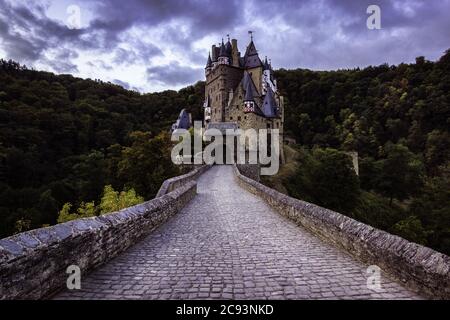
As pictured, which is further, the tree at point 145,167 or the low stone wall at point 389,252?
the tree at point 145,167

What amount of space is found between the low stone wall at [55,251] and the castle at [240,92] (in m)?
45.8

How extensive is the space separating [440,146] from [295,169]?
1305 inches

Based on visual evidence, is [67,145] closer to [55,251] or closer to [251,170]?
[251,170]

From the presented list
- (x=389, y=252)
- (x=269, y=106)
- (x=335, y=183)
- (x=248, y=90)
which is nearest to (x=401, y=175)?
(x=335, y=183)

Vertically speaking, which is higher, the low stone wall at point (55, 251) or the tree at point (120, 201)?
the low stone wall at point (55, 251)

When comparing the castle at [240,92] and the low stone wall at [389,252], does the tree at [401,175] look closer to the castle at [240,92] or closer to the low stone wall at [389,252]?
the castle at [240,92]

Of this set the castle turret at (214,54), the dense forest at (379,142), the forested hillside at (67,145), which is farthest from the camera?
the castle turret at (214,54)

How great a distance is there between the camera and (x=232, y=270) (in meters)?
4.73

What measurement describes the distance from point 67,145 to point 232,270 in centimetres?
6346

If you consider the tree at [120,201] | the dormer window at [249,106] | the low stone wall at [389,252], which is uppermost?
the dormer window at [249,106]

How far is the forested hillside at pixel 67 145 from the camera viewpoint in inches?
1113

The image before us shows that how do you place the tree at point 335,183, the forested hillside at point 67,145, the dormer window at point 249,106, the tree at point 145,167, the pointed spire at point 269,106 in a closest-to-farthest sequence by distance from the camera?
the tree at point 145,167 → the forested hillside at point 67,145 → the tree at point 335,183 → the dormer window at point 249,106 → the pointed spire at point 269,106

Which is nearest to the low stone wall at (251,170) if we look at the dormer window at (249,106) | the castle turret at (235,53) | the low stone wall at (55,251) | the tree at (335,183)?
the tree at (335,183)
